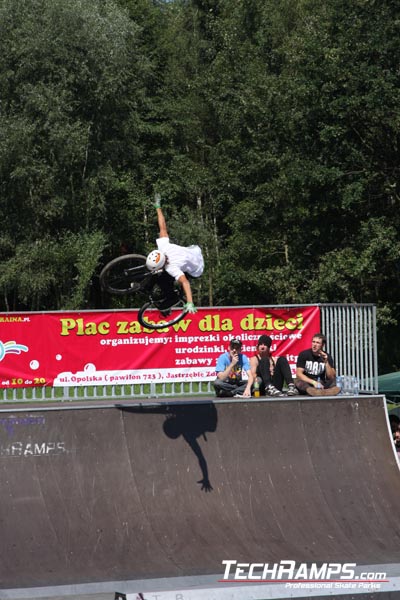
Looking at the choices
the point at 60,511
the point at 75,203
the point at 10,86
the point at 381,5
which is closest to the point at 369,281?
the point at 381,5

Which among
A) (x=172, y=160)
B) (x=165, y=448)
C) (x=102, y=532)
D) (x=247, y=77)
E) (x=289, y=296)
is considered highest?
(x=247, y=77)

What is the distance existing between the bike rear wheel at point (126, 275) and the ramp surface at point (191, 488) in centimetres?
158

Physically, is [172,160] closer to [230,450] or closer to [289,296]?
[289,296]

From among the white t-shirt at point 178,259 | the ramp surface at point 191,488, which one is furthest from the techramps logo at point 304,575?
the white t-shirt at point 178,259

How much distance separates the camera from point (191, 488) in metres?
10.4

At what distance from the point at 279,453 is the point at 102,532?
2.70m

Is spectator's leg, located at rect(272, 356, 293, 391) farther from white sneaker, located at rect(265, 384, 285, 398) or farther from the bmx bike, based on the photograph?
the bmx bike

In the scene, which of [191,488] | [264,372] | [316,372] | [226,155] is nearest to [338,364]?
[316,372]

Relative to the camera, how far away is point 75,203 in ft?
104

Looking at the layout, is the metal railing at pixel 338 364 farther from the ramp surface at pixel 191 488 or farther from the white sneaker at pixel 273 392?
the ramp surface at pixel 191 488

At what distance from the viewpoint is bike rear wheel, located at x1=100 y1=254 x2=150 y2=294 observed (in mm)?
10056

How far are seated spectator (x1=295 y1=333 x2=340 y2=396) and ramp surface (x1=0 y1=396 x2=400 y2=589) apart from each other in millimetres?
609

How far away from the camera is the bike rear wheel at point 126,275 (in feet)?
33.0

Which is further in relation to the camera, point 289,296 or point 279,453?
point 289,296
